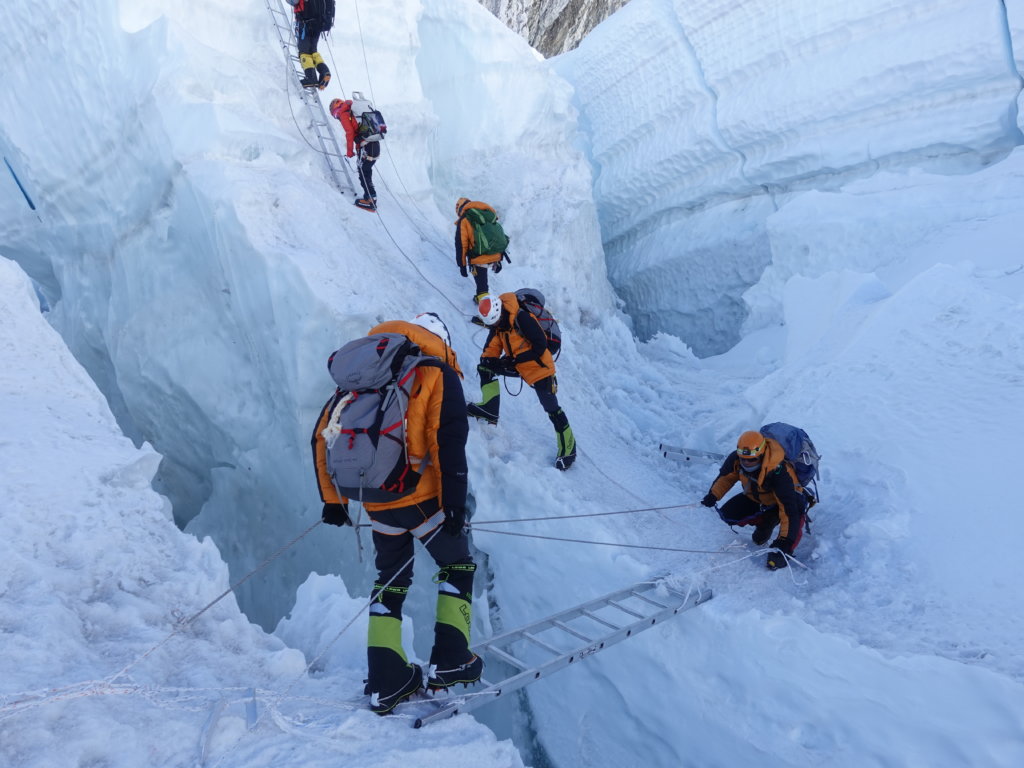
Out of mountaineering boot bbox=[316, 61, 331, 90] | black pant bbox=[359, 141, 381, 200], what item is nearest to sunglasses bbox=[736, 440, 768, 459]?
black pant bbox=[359, 141, 381, 200]

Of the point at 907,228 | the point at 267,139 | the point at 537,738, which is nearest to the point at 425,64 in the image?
the point at 267,139

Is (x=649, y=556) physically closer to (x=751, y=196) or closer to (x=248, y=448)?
(x=248, y=448)

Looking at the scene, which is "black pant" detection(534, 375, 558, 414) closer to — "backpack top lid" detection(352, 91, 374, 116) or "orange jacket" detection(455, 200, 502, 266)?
"orange jacket" detection(455, 200, 502, 266)

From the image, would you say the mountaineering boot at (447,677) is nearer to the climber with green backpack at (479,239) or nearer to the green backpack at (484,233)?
the climber with green backpack at (479,239)

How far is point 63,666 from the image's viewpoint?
1875 mm

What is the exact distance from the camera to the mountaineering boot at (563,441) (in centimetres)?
440

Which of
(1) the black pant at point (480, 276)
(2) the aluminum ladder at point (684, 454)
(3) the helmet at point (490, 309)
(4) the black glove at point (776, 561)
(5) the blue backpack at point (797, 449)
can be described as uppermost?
(1) the black pant at point (480, 276)

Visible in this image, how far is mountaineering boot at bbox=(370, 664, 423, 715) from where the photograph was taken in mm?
2166

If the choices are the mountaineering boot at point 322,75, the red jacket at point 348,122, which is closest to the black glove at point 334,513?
the red jacket at point 348,122

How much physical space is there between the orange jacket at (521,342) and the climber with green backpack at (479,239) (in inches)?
50.1

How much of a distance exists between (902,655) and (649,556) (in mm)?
1380

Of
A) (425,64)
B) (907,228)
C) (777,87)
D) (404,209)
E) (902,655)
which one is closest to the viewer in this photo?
(902,655)

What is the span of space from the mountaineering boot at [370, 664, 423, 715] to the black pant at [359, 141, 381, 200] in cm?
448

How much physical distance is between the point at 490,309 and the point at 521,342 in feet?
0.99
